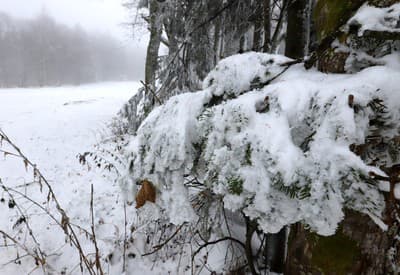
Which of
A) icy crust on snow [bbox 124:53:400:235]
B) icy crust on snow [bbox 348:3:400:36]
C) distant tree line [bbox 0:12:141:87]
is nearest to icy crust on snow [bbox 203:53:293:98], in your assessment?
icy crust on snow [bbox 124:53:400:235]

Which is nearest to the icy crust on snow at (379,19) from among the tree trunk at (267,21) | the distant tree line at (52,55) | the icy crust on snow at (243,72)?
the icy crust on snow at (243,72)

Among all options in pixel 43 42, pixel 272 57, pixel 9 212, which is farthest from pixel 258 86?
pixel 43 42

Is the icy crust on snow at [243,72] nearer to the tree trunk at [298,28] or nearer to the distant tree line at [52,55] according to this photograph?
the tree trunk at [298,28]

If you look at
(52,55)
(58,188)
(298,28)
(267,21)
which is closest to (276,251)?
(298,28)

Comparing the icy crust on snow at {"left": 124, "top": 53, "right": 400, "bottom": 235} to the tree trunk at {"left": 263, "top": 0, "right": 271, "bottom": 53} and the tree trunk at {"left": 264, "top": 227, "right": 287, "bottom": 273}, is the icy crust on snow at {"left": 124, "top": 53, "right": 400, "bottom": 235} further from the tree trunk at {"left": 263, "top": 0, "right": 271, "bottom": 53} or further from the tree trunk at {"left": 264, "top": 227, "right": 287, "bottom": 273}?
the tree trunk at {"left": 263, "top": 0, "right": 271, "bottom": 53}

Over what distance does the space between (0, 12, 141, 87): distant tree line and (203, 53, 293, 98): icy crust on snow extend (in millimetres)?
38136

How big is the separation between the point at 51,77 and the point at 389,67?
44.9m

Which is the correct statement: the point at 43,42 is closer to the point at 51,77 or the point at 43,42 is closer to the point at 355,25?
the point at 51,77

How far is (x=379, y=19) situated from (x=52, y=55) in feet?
155

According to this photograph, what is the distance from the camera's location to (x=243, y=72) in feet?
4.67

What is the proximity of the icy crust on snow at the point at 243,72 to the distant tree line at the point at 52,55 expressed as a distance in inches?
1501

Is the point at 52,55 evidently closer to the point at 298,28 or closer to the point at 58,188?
the point at 58,188

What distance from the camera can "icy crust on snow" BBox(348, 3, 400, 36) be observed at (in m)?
1.00

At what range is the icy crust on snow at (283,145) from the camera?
0.90 metres
